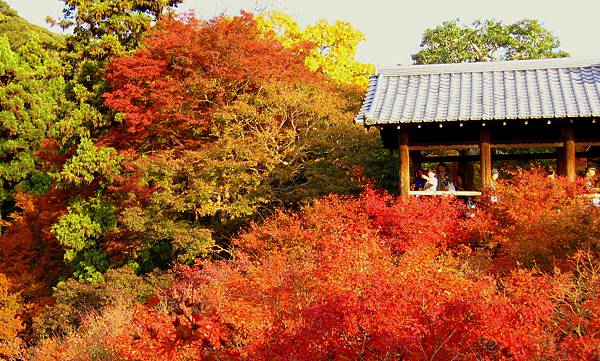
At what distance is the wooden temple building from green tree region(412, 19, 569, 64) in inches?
698

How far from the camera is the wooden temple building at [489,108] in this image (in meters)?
12.7

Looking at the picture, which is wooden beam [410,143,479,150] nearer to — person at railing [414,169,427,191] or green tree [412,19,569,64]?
person at railing [414,169,427,191]

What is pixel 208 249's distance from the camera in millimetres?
16094

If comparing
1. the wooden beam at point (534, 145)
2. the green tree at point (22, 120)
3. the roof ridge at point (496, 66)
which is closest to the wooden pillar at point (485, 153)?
the wooden beam at point (534, 145)

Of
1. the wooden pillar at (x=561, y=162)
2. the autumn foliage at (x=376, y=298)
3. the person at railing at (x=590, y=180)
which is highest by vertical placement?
the wooden pillar at (x=561, y=162)

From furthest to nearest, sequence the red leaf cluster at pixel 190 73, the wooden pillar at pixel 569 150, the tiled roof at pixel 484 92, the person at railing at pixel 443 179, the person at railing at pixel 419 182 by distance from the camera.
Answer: the red leaf cluster at pixel 190 73 → the person at railing at pixel 419 182 → the person at railing at pixel 443 179 → the wooden pillar at pixel 569 150 → the tiled roof at pixel 484 92

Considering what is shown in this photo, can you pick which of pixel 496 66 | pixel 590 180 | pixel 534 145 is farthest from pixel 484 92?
pixel 590 180

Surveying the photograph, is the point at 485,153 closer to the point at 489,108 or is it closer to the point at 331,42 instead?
the point at 489,108

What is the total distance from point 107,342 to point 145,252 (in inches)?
233

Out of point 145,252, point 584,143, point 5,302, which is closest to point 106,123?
point 145,252

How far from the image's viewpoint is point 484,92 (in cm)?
1347

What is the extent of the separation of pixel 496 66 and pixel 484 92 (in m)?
0.98

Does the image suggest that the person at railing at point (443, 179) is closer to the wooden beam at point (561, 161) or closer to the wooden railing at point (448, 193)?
the wooden railing at point (448, 193)

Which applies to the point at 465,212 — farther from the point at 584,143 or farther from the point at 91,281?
the point at 91,281
